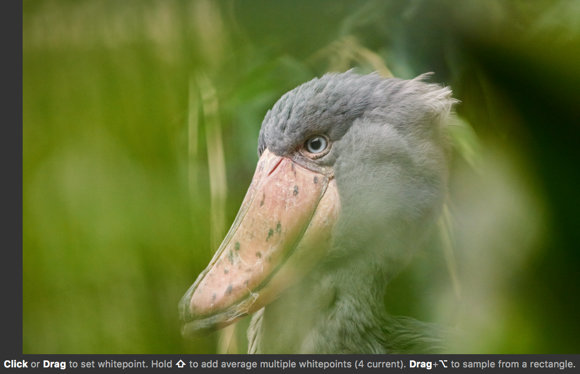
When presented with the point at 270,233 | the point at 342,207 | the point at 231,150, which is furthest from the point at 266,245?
the point at 231,150

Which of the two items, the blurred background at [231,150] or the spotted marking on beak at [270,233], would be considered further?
the spotted marking on beak at [270,233]

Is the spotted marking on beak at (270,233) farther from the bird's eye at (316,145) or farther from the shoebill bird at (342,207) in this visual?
the bird's eye at (316,145)

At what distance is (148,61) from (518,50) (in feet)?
2.19

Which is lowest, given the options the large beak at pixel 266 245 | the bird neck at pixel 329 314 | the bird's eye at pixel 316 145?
the bird neck at pixel 329 314

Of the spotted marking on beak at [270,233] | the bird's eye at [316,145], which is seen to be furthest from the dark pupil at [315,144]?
the spotted marking on beak at [270,233]

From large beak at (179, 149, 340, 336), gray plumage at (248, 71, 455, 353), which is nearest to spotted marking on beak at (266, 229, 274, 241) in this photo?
large beak at (179, 149, 340, 336)

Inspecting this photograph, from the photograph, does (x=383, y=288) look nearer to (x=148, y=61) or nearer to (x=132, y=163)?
(x=132, y=163)

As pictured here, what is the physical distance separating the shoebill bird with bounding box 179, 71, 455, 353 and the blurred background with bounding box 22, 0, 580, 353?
7 cm

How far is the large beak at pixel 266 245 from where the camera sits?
1.02 metres

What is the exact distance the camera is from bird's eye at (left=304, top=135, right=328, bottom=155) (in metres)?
1.11

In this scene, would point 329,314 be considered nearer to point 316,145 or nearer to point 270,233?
point 270,233
